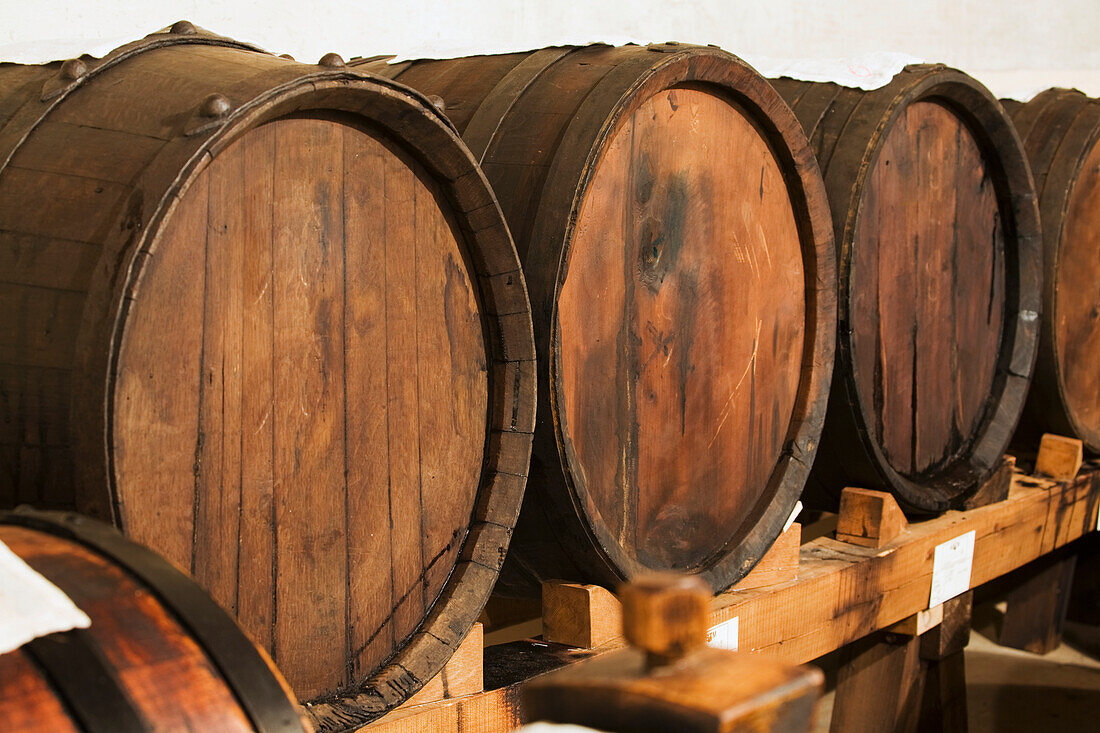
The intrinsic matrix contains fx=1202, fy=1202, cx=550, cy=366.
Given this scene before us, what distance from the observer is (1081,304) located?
146 inches

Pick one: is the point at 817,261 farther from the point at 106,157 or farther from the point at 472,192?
the point at 106,157

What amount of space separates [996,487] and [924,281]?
2.31 feet

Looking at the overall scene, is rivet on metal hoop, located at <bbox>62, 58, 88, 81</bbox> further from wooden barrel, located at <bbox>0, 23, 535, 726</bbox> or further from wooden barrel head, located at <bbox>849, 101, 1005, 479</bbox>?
wooden barrel head, located at <bbox>849, 101, 1005, 479</bbox>

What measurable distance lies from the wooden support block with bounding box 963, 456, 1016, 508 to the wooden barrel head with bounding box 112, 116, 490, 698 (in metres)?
1.86

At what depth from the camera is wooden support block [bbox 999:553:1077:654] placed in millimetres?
4551

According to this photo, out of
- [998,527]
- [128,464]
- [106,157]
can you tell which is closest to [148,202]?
[106,157]

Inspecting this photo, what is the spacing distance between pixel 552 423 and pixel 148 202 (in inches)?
29.9

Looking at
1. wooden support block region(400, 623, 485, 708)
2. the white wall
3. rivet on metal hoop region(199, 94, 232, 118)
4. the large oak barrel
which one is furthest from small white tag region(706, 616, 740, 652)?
the large oak barrel

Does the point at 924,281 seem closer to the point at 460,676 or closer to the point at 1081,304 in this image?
the point at 1081,304

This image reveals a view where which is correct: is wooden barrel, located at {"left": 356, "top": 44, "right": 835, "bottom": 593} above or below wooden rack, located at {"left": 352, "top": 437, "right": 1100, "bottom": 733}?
above

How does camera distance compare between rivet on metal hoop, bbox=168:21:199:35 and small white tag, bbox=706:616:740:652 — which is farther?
small white tag, bbox=706:616:740:652

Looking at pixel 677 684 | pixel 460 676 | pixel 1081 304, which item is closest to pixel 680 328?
pixel 460 676

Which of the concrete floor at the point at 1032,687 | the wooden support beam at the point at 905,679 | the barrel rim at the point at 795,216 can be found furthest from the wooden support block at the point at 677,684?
the concrete floor at the point at 1032,687

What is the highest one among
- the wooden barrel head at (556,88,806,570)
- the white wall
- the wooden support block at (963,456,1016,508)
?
the white wall
